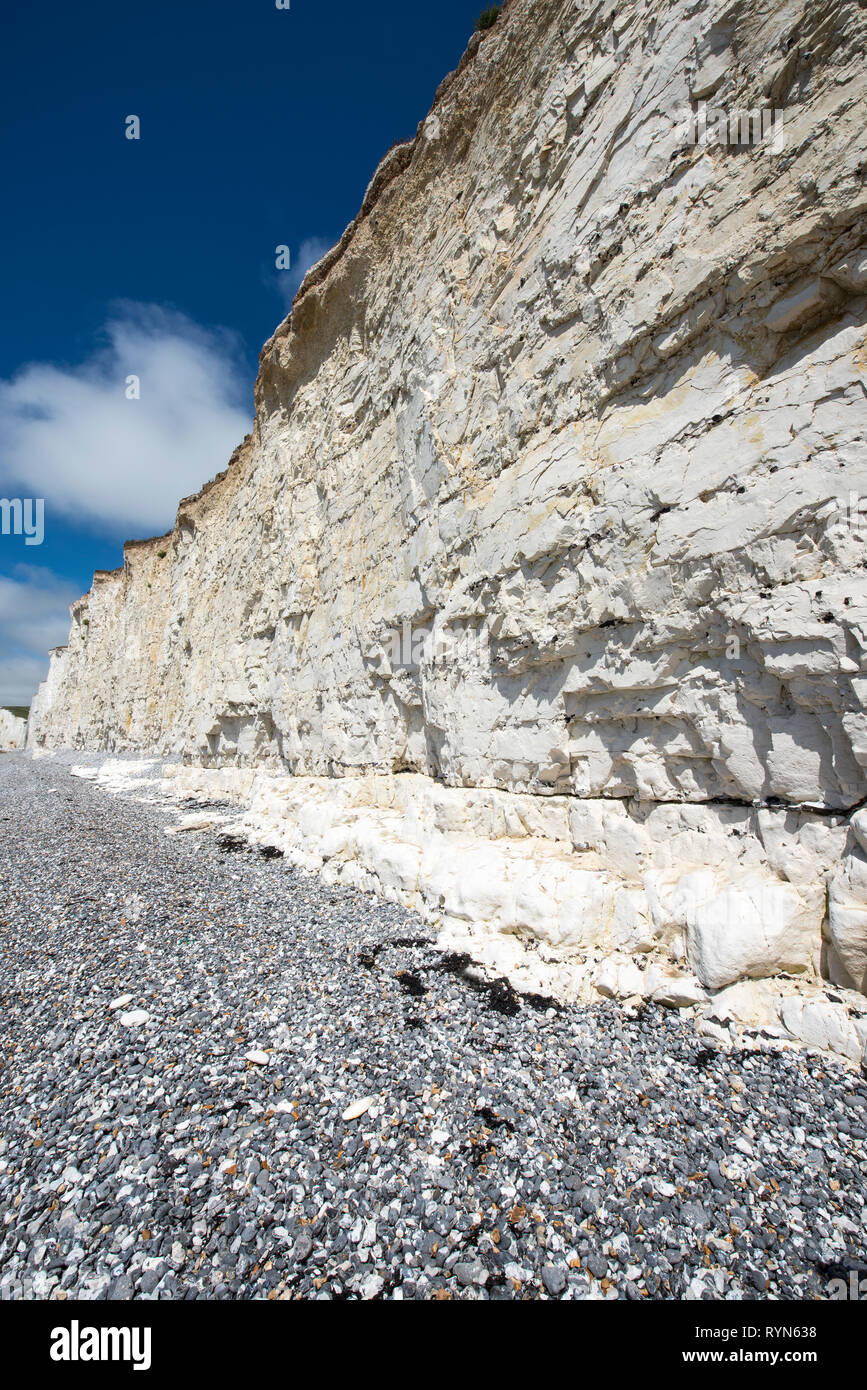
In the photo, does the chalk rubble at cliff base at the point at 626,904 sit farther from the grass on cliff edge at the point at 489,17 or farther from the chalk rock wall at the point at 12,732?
the chalk rock wall at the point at 12,732

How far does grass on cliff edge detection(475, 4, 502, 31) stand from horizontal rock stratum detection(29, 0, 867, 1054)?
33 centimetres

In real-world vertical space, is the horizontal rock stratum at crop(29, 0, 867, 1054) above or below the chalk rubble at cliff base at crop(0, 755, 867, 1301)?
above

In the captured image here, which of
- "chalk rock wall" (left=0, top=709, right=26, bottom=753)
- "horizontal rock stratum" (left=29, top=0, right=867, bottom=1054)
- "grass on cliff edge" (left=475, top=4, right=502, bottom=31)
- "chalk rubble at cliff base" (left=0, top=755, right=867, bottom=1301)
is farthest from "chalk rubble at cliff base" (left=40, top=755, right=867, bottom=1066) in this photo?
"chalk rock wall" (left=0, top=709, right=26, bottom=753)

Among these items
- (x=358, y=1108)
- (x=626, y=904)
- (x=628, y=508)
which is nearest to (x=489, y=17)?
(x=628, y=508)

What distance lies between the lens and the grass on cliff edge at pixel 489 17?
392 inches

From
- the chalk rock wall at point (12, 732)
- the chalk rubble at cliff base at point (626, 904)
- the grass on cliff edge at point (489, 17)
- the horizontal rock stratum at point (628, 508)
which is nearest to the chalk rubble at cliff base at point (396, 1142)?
the chalk rubble at cliff base at point (626, 904)

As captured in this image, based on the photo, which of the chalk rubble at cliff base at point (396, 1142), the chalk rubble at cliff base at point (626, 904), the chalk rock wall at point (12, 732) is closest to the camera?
the chalk rubble at cliff base at point (396, 1142)

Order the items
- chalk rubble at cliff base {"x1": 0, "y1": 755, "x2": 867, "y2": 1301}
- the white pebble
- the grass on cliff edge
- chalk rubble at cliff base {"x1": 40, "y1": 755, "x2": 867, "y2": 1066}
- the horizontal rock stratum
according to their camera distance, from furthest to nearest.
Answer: the grass on cliff edge → the horizontal rock stratum → chalk rubble at cliff base {"x1": 40, "y1": 755, "x2": 867, "y2": 1066} → the white pebble → chalk rubble at cliff base {"x1": 0, "y1": 755, "x2": 867, "y2": 1301}

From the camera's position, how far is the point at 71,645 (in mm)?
56250

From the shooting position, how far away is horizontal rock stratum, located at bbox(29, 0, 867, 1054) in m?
5.35

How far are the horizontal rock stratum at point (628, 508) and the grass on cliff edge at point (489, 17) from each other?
0.33 metres

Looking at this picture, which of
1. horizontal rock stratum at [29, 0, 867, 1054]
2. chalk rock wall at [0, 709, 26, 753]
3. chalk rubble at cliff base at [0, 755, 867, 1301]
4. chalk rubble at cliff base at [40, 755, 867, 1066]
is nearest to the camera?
chalk rubble at cliff base at [0, 755, 867, 1301]

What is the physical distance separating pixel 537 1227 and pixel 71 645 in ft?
223

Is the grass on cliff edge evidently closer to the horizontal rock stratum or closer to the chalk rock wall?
the horizontal rock stratum
